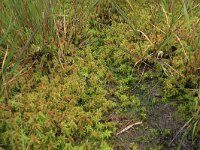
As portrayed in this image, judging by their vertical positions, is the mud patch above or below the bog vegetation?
below

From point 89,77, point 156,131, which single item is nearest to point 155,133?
point 156,131

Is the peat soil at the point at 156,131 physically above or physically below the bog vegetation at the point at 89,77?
below

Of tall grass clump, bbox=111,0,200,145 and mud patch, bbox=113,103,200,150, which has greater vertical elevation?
tall grass clump, bbox=111,0,200,145

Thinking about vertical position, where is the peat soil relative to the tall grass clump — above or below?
below

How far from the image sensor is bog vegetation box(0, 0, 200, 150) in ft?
6.13

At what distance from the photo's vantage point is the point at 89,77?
7.30 ft

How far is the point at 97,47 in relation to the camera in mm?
2455

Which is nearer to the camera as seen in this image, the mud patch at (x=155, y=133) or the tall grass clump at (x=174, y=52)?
the mud patch at (x=155, y=133)

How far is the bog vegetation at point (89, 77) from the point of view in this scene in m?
1.87

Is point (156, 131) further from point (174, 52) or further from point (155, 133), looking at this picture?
point (174, 52)

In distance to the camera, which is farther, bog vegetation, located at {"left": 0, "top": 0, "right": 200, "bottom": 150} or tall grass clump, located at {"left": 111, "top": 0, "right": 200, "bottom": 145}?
tall grass clump, located at {"left": 111, "top": 0, "right": 200, "bottom": 145}

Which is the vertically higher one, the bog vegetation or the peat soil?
the bog vegetation

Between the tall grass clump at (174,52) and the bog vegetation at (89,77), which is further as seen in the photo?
the tall grass clump at (174,52)

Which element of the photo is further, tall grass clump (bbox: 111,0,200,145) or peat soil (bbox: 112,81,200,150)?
tall grass clump (bbox: 111,0,200,145)
